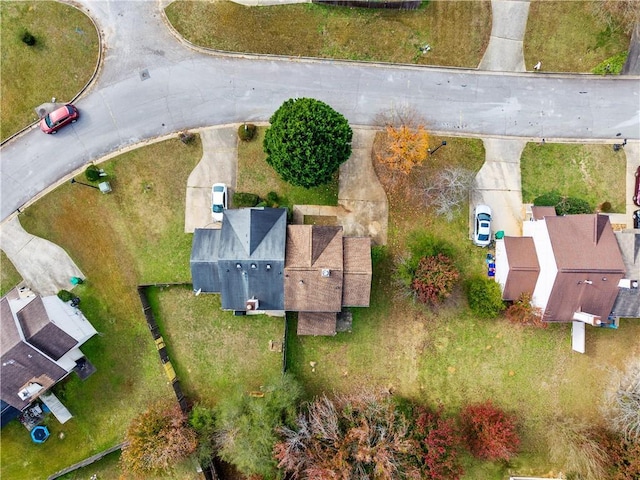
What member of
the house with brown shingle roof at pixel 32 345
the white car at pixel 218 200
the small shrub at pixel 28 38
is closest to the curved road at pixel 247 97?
the small shrub at pixel 28 38

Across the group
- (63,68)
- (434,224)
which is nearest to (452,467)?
(434,224)

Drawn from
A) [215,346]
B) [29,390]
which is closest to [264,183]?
[215,346]

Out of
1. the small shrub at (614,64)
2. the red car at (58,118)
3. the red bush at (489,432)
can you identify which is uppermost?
the small shrub at (614,64)

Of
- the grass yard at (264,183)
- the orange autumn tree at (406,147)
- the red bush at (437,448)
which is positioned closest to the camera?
the red bush at (437,448)

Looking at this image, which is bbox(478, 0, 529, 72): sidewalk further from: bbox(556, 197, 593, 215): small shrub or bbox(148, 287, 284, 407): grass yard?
bbox(148, 287, 284, 407): grass yard

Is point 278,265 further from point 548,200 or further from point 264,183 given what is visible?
point 548,200

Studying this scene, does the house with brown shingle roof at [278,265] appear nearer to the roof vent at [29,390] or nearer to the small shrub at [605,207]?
the roof vent at [29,390]
